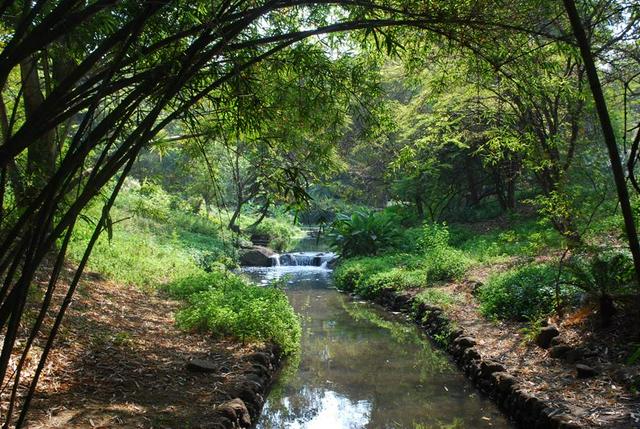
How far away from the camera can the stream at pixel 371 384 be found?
539 cm

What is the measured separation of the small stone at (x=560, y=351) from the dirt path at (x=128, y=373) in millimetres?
3470

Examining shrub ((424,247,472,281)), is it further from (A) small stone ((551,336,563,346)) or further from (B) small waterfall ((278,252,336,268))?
(B) small waterfall ((278,252,336,268))

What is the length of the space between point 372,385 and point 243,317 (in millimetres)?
1853

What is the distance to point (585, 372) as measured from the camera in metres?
5.11

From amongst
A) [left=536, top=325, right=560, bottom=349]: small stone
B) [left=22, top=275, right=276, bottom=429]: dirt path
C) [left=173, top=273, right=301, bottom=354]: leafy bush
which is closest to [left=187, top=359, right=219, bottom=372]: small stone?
[left=22, top=275, right=276, bottom=429]: dirt path

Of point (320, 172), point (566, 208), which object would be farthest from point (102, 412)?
point (566, 208)

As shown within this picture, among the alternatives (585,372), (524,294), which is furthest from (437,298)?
(585,372)

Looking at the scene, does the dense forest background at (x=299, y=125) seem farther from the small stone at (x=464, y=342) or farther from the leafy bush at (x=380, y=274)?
the small stone at (x=464, y=342)

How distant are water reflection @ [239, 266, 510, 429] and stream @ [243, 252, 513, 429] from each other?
10 mm

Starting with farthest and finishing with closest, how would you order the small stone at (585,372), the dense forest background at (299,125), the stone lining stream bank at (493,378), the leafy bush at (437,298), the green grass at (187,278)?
the leafy bush at (437,298) → the green grass at (187,278) → the small stone at (585,372) → the stone lining stream bank at (493,378) → the dense forest background at (299,125)

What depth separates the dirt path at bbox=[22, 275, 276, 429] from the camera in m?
3.94

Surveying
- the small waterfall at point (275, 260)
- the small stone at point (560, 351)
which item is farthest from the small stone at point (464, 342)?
the small waterfall at point (275, 260)

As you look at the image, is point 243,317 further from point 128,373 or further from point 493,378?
point 493,378

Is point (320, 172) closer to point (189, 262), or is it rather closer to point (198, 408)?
point (198, 408)
